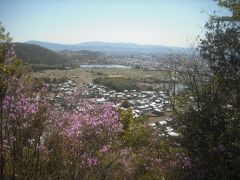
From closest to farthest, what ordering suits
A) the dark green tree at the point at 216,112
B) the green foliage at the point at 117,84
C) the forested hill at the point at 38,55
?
the dark green tree at the point at 216,112, the green foliage at the point at 117,84, the forested hill at the point at 38,55

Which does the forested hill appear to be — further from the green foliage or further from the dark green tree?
the dark green tree

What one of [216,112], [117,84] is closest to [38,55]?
[117,84]

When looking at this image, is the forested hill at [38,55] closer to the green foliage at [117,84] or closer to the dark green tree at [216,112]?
the green foliage at [117,84]

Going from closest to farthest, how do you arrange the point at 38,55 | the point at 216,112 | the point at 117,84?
1. the point at 216,112
2. the point at 117,84
3. the point at 38,55

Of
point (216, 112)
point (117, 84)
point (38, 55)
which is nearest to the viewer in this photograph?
point (216, 112)

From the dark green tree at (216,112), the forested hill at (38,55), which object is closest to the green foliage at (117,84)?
the forested hill at (38,55)

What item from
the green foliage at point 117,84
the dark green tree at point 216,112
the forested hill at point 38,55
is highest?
the dark green tree at point 216,112

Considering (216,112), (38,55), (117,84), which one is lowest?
(117,84)

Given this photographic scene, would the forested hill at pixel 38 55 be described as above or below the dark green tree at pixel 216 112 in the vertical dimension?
below

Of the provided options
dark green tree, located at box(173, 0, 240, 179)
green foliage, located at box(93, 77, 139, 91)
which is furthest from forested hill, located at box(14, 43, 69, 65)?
dark green tree, located at box(173, 0, 240, 179)

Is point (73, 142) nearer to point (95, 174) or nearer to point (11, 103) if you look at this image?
point (95, 174)

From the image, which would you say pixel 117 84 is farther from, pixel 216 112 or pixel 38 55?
pixel 216 112

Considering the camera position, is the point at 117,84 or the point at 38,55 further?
the point at 38,55
